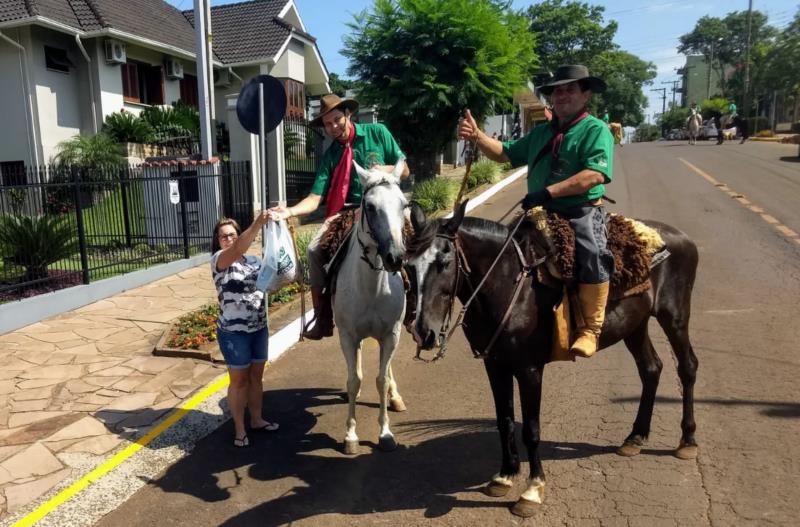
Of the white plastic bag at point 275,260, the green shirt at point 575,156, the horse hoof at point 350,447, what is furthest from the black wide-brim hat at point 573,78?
the horse hoof at point 350,447

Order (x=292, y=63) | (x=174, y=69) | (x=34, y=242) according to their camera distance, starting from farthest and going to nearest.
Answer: (x=292, y=63), (x=174, y=69), (x=34, y=242)

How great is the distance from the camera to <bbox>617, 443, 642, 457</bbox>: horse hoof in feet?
13.4

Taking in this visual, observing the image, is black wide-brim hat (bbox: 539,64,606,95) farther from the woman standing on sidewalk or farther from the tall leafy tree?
the tall leafy tree

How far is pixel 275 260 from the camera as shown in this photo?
4227 millimetres

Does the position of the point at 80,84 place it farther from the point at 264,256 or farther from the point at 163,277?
the point at 264,256

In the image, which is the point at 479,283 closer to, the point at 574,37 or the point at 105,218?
the point at 105,218

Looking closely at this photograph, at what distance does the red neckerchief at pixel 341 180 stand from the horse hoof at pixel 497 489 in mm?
2623

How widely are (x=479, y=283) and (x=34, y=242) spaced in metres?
7.86

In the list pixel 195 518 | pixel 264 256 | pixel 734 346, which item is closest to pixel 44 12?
pixel 264 256

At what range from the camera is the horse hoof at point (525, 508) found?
3.46 meters

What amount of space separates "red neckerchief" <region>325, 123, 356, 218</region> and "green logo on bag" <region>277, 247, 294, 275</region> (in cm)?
84

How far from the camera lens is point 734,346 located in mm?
6020

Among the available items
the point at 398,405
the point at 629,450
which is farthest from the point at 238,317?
the point at 629,450

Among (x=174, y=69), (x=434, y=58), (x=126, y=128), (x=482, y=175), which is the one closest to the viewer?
(x=434, y=58)
